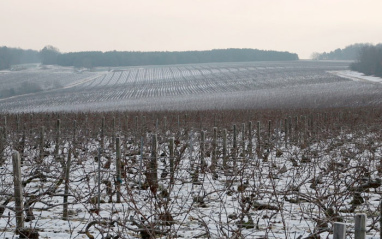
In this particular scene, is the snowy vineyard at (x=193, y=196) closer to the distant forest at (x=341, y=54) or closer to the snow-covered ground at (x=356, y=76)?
the snow-covered ground at (x=356, y=76)

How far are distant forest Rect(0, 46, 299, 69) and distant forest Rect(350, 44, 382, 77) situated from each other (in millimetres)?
41529

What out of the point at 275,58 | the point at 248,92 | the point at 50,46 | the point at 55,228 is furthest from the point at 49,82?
the point at 55,228

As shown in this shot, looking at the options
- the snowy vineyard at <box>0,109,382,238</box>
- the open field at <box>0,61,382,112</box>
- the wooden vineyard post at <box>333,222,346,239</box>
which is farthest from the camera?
the open field at <box>0,61,382,112</box>

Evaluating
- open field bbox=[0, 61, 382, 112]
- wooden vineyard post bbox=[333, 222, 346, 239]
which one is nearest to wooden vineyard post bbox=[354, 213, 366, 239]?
wooden vineyard post bbox=[333, 222, 346, 239]

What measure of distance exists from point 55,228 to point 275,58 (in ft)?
376

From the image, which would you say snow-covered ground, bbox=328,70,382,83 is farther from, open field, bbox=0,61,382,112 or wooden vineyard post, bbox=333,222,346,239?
wooden vineyard post, bbox=333,222,346,239

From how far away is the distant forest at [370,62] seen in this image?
70363 millimetres

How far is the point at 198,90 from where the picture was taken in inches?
2431

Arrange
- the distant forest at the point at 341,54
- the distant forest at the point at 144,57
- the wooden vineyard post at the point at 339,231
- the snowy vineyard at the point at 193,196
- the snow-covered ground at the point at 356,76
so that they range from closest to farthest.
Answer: the wooden vineyard post at the point at 339,231, the snowy vineyard at the point at 193,196, the snow-covered ground at the point at 356,76, the distant forest at the point at 144,57, the distant forest at the point at 341,54

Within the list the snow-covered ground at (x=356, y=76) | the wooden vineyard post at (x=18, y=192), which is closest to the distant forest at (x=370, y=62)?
the snow-covered ground at (x=356, y=76)

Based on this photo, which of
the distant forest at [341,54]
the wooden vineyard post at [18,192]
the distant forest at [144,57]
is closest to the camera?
the wooden vineyard post at [18,192]

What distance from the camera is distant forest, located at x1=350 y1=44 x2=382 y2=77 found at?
231 ft

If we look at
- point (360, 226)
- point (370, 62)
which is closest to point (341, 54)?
point (370, 62)

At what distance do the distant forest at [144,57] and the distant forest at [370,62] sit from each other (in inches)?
1635
